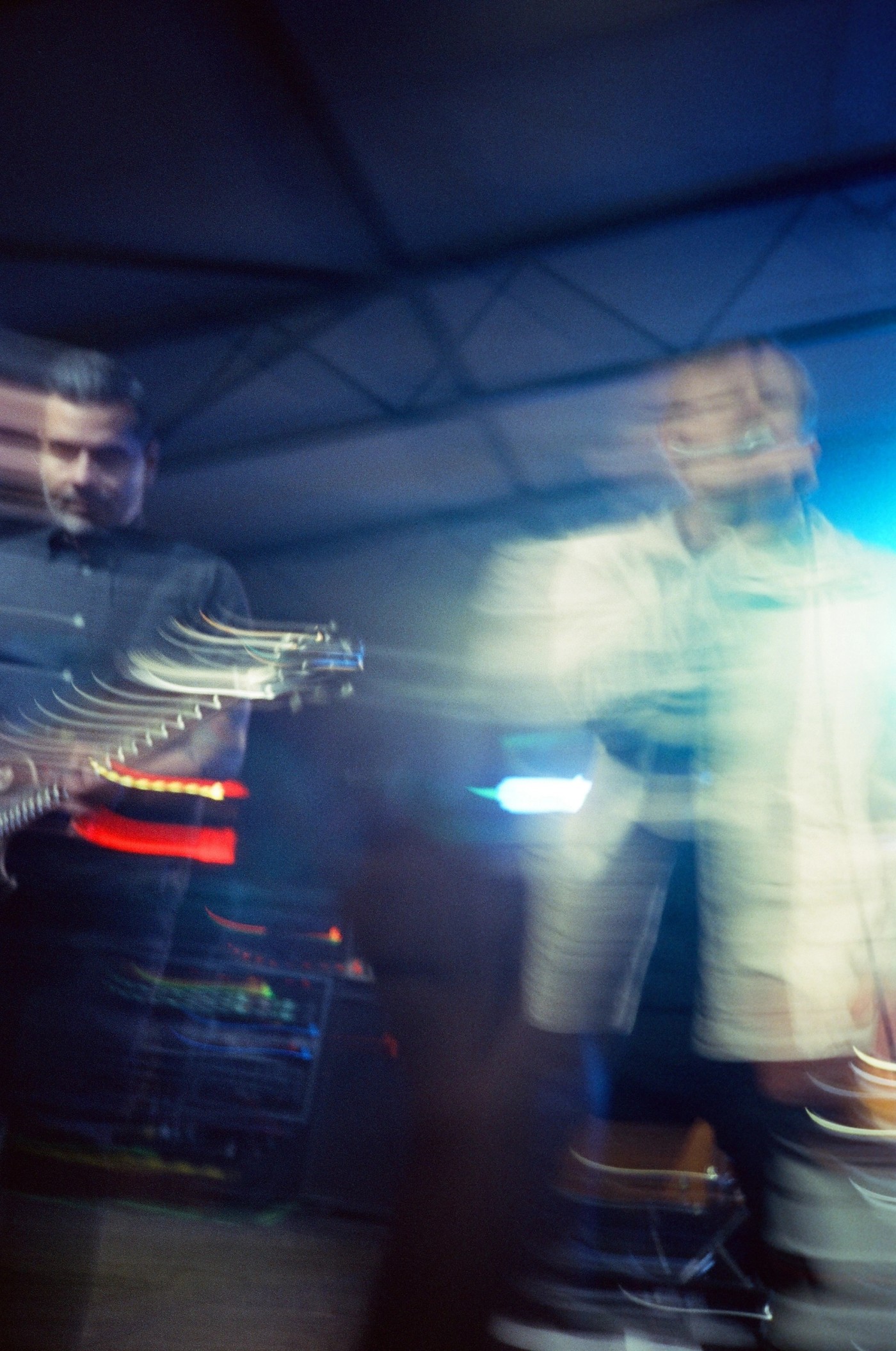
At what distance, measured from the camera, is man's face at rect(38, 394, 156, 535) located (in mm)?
1539

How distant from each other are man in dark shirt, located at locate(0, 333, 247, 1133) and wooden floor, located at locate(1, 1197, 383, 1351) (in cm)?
35

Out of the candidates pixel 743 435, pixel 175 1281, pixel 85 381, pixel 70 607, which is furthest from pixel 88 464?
pixel 175 1281

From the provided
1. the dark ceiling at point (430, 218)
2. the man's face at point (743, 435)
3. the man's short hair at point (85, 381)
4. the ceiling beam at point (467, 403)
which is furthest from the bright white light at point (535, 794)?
the ceiling beam at point (467, 403)

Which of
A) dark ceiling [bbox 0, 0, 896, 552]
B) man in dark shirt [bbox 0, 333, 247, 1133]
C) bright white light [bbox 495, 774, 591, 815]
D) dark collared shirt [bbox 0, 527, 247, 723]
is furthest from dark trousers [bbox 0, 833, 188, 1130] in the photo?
dark ceiling [bbox 0, 0, 896, 552]

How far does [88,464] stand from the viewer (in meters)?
1.55

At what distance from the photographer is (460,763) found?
4.07 meters

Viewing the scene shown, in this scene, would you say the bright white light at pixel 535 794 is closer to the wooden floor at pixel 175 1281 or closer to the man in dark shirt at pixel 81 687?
the man in dark shirt at pixel 81 687

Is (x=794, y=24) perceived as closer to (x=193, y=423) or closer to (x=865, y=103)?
(x=865, y=103)

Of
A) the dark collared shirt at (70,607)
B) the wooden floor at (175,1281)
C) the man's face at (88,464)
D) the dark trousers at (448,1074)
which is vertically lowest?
the wooden floor at (175,1281)

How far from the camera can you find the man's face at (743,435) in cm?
129

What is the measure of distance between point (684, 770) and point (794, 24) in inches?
119

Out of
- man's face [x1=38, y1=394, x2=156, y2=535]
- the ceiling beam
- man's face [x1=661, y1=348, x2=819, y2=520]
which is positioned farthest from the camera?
the ceiling beam

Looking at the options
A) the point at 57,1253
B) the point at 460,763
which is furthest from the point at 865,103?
the point at 57,1253

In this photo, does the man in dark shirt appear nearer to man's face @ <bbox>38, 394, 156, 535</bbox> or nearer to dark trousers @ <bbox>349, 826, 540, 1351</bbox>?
man's face @ <bbox>38, 394, 156, 535</bbox>
